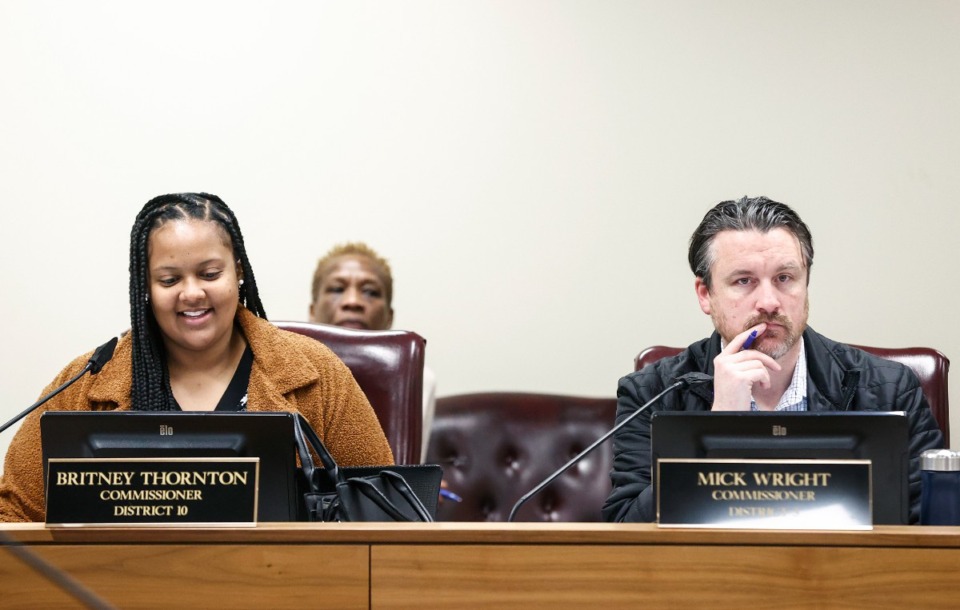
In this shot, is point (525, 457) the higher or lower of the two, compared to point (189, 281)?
lower

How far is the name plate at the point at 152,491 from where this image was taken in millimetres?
1133

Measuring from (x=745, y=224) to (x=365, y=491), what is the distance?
830 mm

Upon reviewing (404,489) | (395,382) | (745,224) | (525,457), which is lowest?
(525,457)

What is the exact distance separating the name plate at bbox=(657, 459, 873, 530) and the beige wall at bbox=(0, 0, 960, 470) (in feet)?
5.68

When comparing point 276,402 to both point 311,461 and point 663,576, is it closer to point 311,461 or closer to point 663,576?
point 311,461

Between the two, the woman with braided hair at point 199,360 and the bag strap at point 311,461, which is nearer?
the bag strap at point 311,461

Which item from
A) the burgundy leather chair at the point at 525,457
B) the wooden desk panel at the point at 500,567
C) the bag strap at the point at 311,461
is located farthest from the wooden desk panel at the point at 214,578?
the burgundy leather chair at the point at 525,457

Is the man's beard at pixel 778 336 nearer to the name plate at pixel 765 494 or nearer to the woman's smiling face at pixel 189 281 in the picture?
the name plate at pixel 765 494

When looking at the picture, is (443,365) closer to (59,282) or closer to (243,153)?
(243,153)

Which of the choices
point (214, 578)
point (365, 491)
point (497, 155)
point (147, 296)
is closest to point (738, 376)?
point (365, 491)

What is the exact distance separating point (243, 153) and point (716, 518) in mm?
2107

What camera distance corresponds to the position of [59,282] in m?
2.91

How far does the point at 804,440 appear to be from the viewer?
3.76 feet

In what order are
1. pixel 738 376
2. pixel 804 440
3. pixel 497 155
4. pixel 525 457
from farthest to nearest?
pixel 497 155 → pixel 525 457 → pixel 738 376 → pixel 804 440
